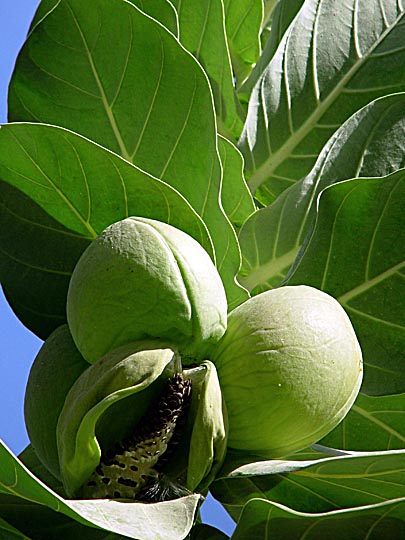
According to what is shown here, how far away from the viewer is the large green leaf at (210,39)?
0.85m

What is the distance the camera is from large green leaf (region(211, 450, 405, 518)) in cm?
53

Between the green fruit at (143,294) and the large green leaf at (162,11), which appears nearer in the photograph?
the green fruit at (143,294)

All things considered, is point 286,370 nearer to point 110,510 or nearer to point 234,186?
point 110,510

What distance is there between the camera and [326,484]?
569 mm

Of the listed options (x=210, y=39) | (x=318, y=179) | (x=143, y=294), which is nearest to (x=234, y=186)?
(x=318, y=179)

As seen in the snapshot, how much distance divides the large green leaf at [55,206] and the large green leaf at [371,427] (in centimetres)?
22

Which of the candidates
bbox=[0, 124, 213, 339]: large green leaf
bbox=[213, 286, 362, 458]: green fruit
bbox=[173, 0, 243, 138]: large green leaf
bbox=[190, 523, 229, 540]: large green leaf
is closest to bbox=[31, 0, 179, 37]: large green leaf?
bbox=[173, 0, 243, 138]: large green leaf

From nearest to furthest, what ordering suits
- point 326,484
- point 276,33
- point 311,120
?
point 326,484, point 311,120, point 276,33

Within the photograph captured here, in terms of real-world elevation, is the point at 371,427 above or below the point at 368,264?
below

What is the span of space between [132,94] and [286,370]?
28cm

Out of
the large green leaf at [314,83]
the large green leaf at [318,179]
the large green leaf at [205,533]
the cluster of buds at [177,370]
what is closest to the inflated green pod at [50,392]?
the cluster of buds at [177,370]

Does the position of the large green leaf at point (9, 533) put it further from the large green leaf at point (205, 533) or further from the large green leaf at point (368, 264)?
the large green leaf at point (368, 264)

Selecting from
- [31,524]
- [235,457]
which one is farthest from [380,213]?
[31,524]

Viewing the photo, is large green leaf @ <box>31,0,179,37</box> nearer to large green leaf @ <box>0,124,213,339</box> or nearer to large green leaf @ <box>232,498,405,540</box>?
large green leaf @ <box>0,124,213,339</box>
